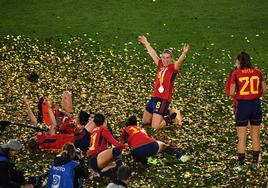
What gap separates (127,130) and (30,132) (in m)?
4.23

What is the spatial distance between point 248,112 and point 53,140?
591cm

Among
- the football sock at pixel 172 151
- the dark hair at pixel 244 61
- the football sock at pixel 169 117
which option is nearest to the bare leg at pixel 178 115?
the football sock at pixel 169 117

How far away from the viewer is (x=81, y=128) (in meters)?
17.2

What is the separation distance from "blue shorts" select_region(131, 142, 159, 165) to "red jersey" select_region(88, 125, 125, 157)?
63cm

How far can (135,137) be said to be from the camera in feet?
53.8

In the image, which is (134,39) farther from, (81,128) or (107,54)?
(81,128)

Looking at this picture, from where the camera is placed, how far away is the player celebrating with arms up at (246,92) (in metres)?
15.7

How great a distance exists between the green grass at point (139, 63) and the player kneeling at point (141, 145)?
463 millimetres

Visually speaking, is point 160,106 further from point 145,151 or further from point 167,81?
point 145,151

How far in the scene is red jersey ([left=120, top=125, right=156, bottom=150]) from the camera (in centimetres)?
1628

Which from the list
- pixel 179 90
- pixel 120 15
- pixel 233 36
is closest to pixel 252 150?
pixel 179 90

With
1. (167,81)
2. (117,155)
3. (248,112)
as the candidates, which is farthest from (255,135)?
(167,81)

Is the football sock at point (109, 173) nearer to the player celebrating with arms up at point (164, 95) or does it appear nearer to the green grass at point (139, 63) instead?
the green grass at point (139, 63)

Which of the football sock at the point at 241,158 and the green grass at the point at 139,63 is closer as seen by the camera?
the football sock at the point at 241,158
